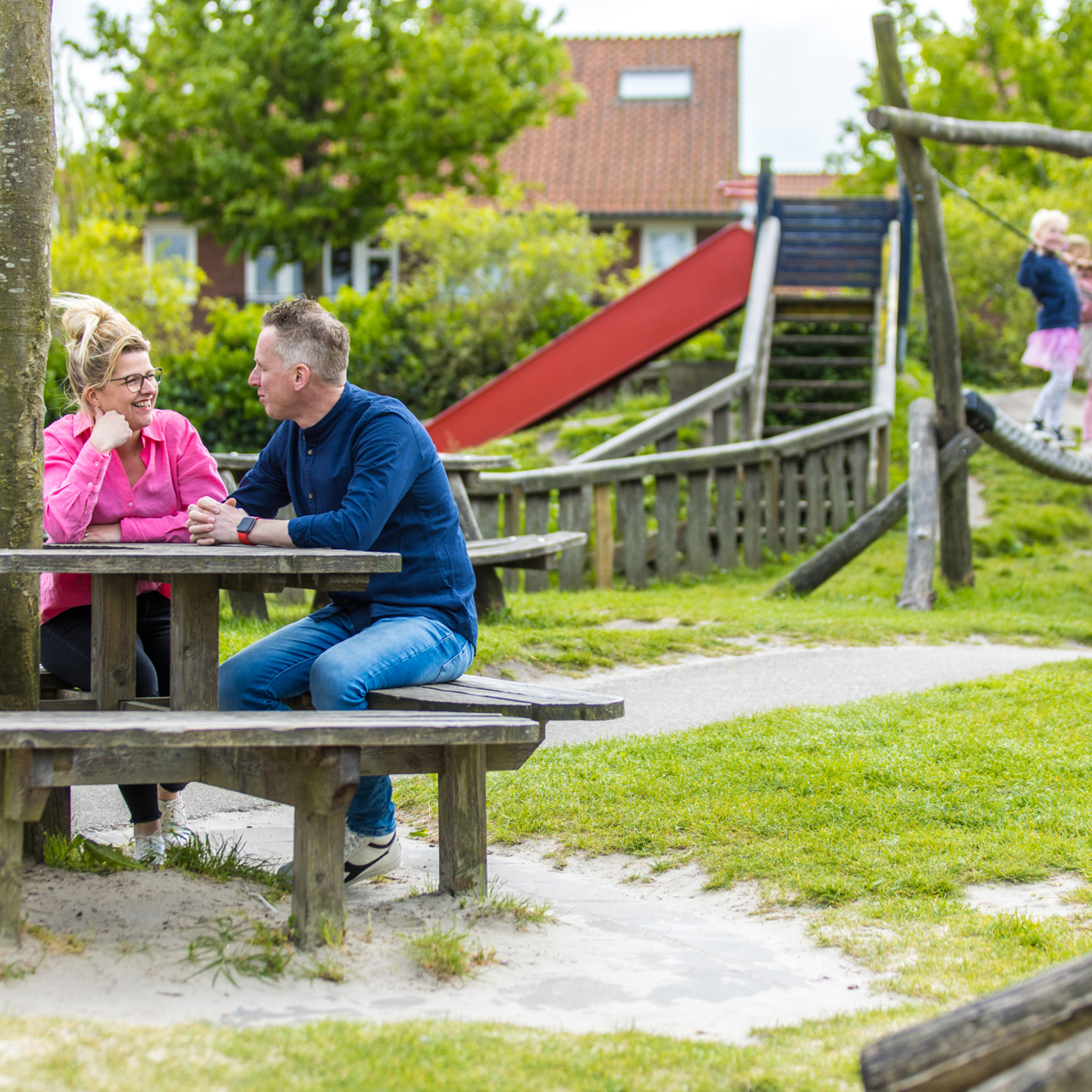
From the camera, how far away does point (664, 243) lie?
1107 inches

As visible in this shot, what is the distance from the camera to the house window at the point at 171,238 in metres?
27.5

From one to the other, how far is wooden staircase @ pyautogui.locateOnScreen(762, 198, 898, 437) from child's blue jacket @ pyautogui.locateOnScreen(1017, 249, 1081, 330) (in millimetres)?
3560

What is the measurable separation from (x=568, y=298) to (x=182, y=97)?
27.8 ft

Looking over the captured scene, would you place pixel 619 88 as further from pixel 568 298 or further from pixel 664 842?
pixel 664 842

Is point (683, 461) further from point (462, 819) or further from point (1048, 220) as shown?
point (462, 819)

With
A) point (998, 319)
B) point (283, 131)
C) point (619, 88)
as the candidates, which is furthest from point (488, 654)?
point (619, 88)

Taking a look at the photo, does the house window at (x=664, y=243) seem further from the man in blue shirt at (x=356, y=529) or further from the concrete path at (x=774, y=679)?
the man in blue shirt at (x=356, y=529)

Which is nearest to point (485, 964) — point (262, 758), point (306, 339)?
point (262, 758)

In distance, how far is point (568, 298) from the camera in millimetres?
16016

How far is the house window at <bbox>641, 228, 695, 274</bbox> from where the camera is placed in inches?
1098

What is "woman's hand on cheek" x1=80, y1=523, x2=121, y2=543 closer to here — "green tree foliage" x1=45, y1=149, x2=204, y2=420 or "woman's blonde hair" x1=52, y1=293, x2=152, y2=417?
"woman's blonde hair" x1=52, y1=293, x2=152, y2=417

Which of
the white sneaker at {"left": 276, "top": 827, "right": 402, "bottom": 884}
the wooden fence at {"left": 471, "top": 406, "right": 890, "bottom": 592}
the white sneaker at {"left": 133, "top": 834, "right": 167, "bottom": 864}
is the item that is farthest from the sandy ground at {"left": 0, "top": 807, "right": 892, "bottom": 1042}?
the wooden fence at {"left": 471, "top": 406, "right": 890, "bottom": 592}

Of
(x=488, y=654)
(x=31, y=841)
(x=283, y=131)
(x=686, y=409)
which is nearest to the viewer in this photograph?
(x=31, y=841)

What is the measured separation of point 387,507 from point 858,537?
21.0ft
